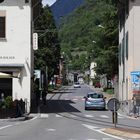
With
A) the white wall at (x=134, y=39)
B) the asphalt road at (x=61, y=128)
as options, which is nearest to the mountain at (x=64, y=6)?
the asphalt road at (x=61, y=128)

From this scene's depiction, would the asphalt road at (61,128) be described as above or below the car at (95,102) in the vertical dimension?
below

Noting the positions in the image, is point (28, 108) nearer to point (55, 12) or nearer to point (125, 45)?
point (125, 45)

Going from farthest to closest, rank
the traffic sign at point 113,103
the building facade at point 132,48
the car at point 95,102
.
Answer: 1. the building facade at point 132,48
2. the car at point 95,102
3. the traffic sign at point 113,103

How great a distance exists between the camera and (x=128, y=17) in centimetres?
5328

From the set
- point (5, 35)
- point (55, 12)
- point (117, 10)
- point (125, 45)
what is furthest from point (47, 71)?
point (55, 12)

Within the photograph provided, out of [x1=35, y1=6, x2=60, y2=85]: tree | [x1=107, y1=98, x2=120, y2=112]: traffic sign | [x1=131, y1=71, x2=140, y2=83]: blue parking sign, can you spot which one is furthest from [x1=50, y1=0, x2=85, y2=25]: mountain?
[x1=35, y1=6, x2=60, y2=85]: tree

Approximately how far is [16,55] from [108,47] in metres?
41.2

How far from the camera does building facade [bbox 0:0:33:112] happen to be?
4103cm

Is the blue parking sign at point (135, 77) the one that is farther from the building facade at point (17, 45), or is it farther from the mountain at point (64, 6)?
the mountain at point (64, 6)

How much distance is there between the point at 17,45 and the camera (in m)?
41.4

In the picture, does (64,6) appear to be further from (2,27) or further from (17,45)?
(2,27)

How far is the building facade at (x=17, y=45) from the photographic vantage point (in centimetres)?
4103

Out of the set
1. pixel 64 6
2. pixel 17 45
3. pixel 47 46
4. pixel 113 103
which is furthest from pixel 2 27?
pixel 47 46

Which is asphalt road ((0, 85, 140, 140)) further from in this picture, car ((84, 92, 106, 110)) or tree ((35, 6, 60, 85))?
tree ((35, 6, 60, 85))
